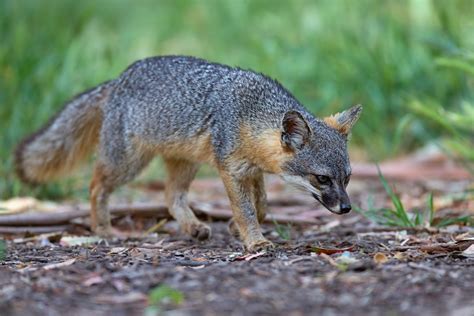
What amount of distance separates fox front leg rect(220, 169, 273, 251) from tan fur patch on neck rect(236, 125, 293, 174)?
17 cm

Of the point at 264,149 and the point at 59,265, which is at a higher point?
the point at 264,149

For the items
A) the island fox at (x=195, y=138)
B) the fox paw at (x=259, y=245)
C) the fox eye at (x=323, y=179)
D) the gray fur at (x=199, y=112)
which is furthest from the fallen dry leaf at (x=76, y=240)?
the fox eye at (x=323, y=179)

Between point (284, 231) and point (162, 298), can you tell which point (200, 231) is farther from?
point (162, 298)

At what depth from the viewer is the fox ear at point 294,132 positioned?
5.79 metres

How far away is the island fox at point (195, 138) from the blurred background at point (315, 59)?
39.2 inches

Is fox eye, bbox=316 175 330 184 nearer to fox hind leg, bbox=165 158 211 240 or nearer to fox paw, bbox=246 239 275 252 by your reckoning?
fox paw, bbox=246 239 275 252

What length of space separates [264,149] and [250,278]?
6.61ft

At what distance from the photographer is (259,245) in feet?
19.6

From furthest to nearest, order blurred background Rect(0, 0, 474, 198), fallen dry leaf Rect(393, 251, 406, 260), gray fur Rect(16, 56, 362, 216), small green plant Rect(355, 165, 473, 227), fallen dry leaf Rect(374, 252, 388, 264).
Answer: blurred background Rect(0, 0, 474, 198) → small green plant Rect(355, 165, 473, 227) → gray fur Rect(16, 56, 362, 216) → fallen dry leaf Rect(393, 251, 406, 260) → fallen dry leaf Rect(374, 252, 388, 264)

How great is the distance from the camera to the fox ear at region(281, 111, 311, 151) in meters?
5.79

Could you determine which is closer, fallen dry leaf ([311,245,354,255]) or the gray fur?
fallen dry leaf ([311,245,354,255])

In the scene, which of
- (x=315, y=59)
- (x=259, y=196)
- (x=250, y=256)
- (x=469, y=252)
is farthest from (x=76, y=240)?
(x=315, y=59)

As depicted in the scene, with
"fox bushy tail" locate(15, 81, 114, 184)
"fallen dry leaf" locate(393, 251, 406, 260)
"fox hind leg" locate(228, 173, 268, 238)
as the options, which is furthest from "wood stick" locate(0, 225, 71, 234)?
"fallen dry leaf" locate(393, 251, 406, 260)

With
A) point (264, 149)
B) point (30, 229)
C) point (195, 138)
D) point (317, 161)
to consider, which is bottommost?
point (30, 229)
